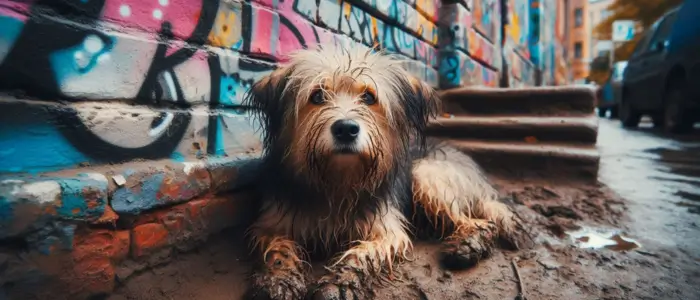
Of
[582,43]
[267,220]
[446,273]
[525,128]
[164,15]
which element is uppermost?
[582,43]

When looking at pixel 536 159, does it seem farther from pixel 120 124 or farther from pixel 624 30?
pixel 624 30

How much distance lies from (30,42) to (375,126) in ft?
4.89

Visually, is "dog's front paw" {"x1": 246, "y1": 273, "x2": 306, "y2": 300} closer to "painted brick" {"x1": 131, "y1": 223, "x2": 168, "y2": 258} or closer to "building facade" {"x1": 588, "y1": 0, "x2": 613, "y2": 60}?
"painted brick" {"x1": 131, "y1": 223, "x2": 168, "y2": 258}

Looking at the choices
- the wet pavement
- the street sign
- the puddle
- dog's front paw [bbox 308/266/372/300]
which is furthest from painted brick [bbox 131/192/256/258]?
the street sign

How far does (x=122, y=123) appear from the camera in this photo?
188 centimetres

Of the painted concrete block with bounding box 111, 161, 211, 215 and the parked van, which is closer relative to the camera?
the painted concrete block with bounding box 111, 161, 211, 215

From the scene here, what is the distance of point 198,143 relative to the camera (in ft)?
7.68

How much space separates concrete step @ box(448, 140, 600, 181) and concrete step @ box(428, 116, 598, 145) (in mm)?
153

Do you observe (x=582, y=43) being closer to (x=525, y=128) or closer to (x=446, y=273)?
(x=525, y=128)

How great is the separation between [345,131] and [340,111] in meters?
0.15

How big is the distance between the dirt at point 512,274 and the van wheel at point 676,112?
667 cm

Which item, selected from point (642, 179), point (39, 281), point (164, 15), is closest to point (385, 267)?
point (39, 281)

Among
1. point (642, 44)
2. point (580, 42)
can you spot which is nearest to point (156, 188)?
point (642, 44)

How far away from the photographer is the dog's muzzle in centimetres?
200
